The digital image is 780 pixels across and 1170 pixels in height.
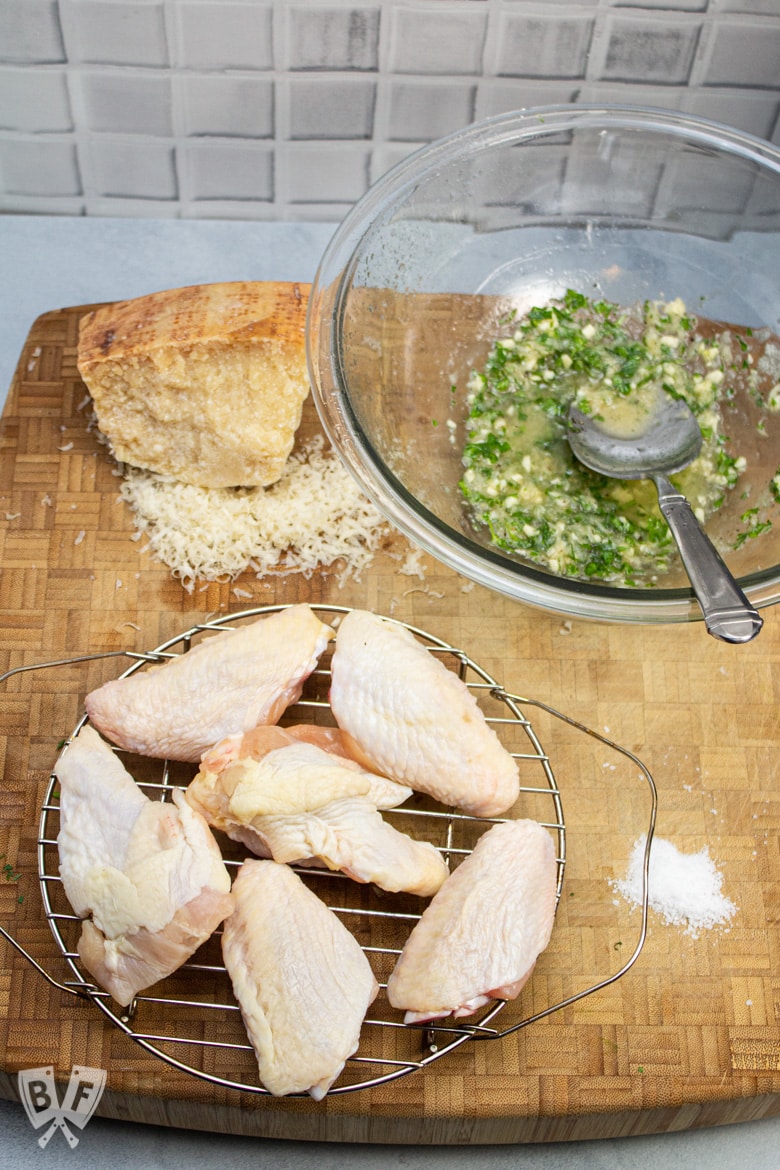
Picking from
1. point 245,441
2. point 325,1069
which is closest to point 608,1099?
point 325,1069

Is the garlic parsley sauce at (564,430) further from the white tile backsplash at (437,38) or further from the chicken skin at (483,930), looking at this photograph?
the white tile backsplash at (437,38)

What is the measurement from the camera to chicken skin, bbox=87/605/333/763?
6.25 ft

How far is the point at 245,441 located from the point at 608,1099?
1322mm

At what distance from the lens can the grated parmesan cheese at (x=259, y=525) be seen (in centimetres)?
219

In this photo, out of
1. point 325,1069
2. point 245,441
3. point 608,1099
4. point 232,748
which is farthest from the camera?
point 245,441

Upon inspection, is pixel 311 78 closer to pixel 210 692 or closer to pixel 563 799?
pixel 210 692

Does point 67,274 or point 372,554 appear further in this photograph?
point 67,274

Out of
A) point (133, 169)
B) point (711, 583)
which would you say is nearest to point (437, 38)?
point (133, 169)

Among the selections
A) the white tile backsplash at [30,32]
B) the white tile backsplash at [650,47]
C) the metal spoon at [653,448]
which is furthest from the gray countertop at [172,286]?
the metal spoon at [653,448]

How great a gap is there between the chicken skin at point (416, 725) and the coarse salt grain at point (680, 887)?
0.26m

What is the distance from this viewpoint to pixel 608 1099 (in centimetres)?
176

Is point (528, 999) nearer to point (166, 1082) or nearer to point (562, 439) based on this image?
point (166, 1082)

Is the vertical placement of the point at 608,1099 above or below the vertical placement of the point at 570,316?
below

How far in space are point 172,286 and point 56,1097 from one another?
6.37 ft
